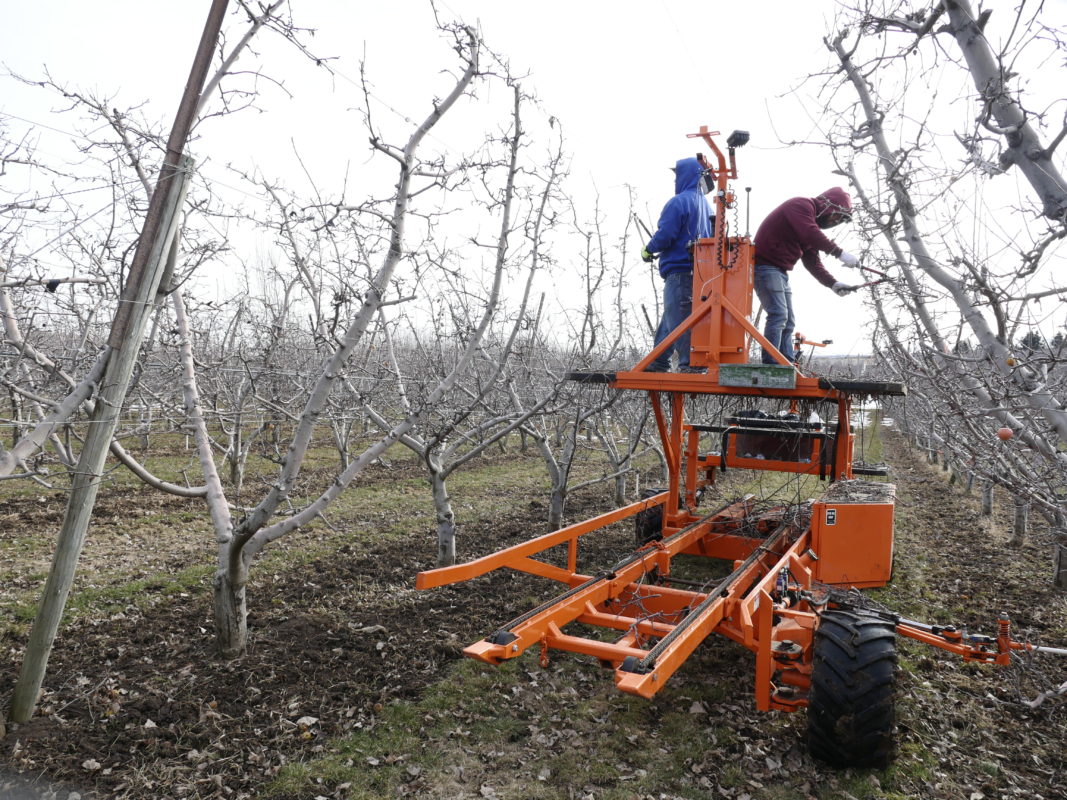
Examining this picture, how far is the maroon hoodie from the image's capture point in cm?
598

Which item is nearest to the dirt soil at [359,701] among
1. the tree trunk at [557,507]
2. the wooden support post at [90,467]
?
the wooden support post at [90,467]

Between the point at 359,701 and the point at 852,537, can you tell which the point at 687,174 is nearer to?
the point at 852,537

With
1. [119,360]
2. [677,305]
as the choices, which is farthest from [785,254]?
[119,360]

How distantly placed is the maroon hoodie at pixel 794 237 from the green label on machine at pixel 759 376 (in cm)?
163

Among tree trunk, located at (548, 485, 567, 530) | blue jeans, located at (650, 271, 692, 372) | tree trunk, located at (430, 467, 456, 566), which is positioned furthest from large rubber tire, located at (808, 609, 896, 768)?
Result: tree trunk, located at (548, 485, 567, 530)

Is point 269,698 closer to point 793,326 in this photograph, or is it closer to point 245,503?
point 793,326

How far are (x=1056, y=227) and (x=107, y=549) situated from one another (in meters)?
9.58

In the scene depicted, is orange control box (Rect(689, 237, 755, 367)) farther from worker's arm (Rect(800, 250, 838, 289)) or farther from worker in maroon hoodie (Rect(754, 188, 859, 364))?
worker's arm (Rect(800, 250, 838, 289))

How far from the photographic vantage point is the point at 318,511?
14.9 feet

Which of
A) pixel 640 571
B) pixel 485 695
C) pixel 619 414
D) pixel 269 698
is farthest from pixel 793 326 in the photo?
pixel 619 414

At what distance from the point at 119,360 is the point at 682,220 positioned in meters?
4.77

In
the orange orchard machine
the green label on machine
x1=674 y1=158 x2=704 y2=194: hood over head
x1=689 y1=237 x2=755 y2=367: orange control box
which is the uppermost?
x1=674 y1=158 x2=704 y2=194: hood over head

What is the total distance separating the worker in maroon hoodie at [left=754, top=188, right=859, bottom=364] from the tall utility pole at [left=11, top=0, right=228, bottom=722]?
4.70 metres

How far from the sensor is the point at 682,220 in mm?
6355
